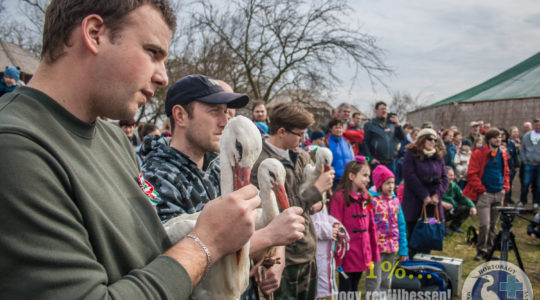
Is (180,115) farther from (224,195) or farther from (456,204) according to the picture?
(456,204)

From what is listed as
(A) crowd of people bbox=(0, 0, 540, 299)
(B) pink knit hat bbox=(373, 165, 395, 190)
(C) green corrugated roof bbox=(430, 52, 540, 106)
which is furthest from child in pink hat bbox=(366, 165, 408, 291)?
(C) green corrugated roof bbox=(430, 52, 540, 106)

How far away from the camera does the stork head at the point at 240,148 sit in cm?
162

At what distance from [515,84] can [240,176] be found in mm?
Answer: 24343

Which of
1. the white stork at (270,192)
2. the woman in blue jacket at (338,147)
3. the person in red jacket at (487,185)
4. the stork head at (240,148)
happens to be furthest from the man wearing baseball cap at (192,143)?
the person in red jacket at (487,185)

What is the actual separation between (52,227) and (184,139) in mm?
1391

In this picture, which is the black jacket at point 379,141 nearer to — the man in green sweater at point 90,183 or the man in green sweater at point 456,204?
the man in green sweater at point 456,204

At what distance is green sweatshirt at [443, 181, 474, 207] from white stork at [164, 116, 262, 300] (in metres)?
7.96

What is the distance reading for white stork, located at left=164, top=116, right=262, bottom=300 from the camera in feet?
4.97

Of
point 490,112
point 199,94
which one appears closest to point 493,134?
point 199,94

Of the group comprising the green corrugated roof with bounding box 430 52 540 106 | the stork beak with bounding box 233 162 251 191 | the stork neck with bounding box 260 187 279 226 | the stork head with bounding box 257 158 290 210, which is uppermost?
the green corrugated roof with bounding box 430 52 540 106

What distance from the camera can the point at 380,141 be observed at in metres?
8.17

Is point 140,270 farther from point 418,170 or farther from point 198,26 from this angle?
point 198,26

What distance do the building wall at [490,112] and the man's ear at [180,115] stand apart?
794 inches

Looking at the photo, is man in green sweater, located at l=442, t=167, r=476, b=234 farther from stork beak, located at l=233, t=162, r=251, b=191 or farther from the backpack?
stork beak, located at l=233, t=162, r=251, b=191
